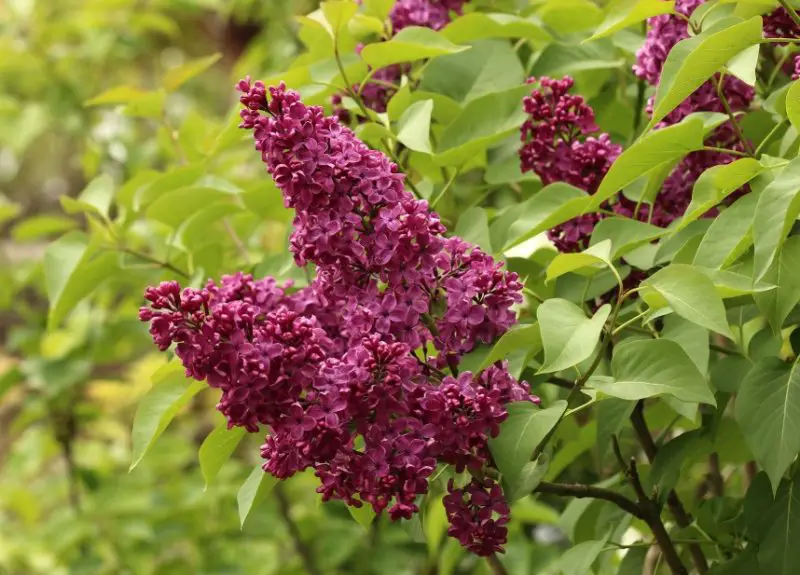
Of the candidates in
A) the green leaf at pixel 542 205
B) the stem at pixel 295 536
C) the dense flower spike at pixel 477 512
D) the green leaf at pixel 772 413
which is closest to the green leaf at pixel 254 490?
the dense flower spike at pixel 477 512

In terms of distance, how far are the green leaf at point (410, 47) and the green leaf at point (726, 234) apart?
1.01 feet

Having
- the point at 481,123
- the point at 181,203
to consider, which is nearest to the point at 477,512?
the point at 481,123

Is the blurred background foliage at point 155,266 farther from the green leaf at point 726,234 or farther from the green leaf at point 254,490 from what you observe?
the green leaf at point 726,234

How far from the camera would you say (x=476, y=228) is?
3.11 ft

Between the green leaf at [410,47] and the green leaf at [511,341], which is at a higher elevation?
the green leaf at [410,47]

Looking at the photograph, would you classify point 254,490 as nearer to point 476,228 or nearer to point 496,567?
point 476,228

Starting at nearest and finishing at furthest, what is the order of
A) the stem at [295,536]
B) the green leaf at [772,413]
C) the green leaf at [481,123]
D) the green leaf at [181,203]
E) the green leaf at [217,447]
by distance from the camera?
the green leaf at [772,413], the green leaf at [217,447], the green leaf at [481,123], the green leaf at [181,203], the stem at [295,536]

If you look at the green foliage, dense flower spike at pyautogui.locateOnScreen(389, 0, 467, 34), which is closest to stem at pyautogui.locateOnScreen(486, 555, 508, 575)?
the green foliage

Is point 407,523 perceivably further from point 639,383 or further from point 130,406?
point 130,406

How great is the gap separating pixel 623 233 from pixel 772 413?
0.57 ft

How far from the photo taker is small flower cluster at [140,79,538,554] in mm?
744

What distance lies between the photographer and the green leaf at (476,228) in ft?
3.04

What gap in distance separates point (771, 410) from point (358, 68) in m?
0.51

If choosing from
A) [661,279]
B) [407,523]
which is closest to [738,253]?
[661,279]
